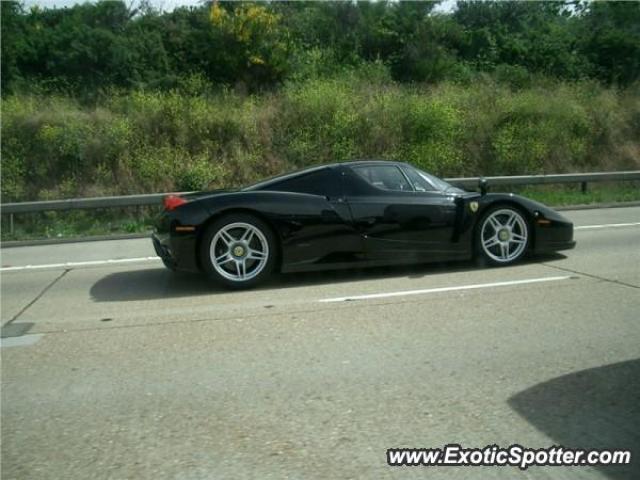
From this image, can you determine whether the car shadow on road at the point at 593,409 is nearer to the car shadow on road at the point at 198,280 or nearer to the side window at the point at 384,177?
the car shadow on road at the point at 198,280

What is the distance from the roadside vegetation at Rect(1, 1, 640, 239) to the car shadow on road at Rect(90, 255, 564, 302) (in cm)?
584

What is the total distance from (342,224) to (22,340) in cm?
314

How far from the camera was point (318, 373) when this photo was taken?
440 cm

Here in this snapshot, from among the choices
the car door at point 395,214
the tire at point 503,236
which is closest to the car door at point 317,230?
the car door at point 395,214

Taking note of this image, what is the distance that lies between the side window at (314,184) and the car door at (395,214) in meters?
0.12

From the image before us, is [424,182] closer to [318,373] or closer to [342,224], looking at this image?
[342,224]

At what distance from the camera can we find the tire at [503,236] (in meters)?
7.53

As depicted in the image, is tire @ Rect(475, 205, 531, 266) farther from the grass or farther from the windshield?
the grass

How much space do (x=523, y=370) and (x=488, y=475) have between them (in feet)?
4.51

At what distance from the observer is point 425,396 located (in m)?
3.99

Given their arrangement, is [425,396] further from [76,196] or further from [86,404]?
[76,196]

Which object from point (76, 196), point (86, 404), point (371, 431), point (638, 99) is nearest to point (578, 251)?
point (371, 431)

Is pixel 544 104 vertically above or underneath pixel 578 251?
above

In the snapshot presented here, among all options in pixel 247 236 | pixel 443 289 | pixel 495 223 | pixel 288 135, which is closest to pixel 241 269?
pixel 247 236
